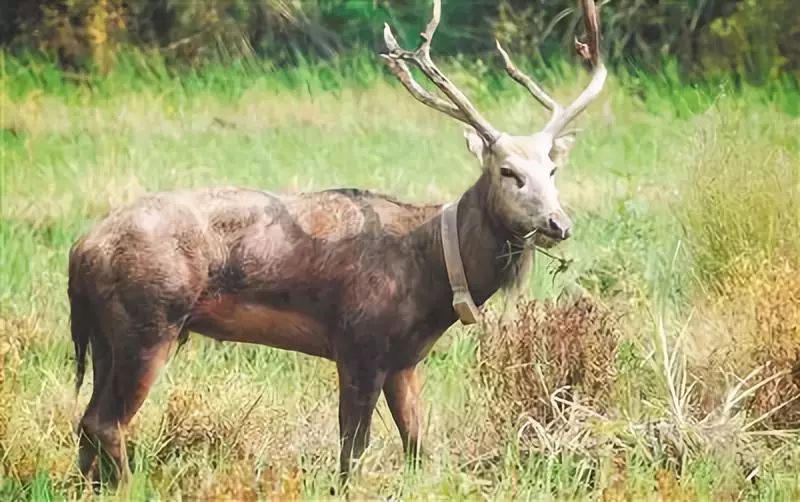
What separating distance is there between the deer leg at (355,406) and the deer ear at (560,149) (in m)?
0.67

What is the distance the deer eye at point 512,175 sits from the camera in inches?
168

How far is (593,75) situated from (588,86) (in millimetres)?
34

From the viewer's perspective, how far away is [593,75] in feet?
15.0

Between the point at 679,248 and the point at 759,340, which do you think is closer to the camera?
the point at 759,340

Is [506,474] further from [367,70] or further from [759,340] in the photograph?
[367,70]

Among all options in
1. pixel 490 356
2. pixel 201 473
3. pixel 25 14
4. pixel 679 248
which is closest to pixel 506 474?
pixel 490 356

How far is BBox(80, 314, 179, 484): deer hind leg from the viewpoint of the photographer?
14.5 ft

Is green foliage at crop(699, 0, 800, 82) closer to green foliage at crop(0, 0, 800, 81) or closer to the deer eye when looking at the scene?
green foliage at crop(0, 0, 800, 81)

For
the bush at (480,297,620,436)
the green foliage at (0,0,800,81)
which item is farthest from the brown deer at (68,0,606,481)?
the green foliage at (0,0,800,81)

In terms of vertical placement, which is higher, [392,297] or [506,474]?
[392,297]

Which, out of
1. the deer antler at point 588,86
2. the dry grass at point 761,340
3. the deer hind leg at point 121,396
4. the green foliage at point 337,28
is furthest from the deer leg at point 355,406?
the green foliage at point 337,28

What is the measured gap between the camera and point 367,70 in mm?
6363

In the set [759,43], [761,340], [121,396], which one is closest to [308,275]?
[121,396]

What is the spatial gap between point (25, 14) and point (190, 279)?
2.53 m
